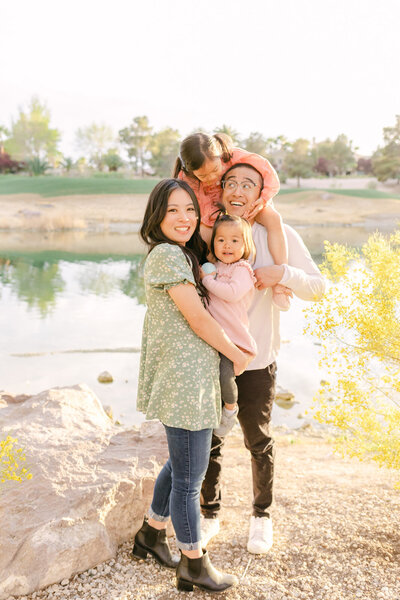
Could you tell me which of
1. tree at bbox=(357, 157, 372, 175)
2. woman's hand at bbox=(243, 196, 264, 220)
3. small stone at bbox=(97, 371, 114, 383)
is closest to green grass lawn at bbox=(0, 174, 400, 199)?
tree at bbox=(357, 157, 372, 175)

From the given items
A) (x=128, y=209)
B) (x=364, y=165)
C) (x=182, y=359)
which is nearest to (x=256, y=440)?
(x=182, y=359)

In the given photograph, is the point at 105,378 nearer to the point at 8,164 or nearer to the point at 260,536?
the point at 260,536

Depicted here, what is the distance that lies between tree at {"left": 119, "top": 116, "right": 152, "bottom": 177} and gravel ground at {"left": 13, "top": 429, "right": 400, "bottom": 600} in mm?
53150

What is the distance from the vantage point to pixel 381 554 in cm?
264

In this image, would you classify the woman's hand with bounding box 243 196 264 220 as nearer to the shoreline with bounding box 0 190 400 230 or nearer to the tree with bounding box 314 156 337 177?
the shoreline with bounding box 0 190 400 230

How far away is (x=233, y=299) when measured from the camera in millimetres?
2279

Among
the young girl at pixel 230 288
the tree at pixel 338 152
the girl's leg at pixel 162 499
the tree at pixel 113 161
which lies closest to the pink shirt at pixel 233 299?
the young girl at pixel 230 288

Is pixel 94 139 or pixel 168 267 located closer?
pixel 168 267

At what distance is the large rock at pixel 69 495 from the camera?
7.92ft

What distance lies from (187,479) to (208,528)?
0.72 m

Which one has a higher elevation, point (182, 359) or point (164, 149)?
point (164, 149)

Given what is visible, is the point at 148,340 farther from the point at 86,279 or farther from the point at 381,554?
the point at 86,279

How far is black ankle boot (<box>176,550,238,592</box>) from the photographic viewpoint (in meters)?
2.32

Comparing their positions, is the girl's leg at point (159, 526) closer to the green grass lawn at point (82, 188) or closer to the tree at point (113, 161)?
the green grass lawn at point (82, 188)
